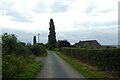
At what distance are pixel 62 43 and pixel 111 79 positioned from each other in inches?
3736

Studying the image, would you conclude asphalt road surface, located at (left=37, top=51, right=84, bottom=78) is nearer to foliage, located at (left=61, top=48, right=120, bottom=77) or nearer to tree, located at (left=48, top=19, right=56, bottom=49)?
foliage, located at (left=61, top=48, right=120, bottom=77)

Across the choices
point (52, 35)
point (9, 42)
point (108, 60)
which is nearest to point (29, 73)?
point (108, 60)

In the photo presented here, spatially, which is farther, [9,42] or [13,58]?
[9,42]

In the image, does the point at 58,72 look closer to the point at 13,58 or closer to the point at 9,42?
the point at 13,58

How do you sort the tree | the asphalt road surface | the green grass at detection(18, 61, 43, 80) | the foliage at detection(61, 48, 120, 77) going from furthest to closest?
the tree < the foliage at detection(61, 48, 120, 77) < the asphalt road surface < the green grass at detection(18, 61, 43, 80)

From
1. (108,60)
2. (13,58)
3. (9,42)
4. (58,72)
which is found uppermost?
(9,42)

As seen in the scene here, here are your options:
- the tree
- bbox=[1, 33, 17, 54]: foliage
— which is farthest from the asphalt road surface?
the tree

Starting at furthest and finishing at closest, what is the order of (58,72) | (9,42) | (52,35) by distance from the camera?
(52,35)
(9,42)
(58,72)

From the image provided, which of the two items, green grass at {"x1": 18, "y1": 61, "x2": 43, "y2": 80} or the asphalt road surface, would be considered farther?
the asphalt road surface

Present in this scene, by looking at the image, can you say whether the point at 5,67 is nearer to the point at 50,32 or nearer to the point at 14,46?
the point at 14,46

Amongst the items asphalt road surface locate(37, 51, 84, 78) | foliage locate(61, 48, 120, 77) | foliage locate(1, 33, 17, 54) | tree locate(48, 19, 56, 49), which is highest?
tree locate(48, 19, 56, 49)

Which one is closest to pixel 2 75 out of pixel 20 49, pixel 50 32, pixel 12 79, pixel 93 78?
pixel 12 79

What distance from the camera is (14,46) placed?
25.9m

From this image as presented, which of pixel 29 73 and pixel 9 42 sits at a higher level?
pixel 9 42
